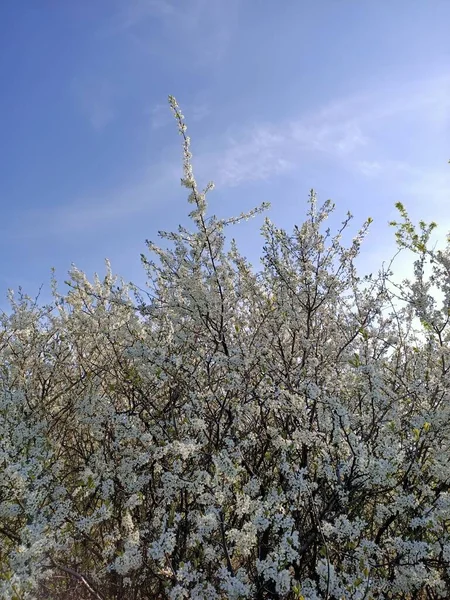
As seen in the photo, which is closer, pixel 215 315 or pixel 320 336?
pixel 215 315

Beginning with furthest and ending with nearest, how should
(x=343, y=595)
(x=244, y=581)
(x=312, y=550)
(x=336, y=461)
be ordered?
1. (x=312, y=550)
2. (x=336, y=461)
3. (x=244, y=581)
4. (x=343, y=595)

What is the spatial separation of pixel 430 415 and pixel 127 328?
3518 millimetres

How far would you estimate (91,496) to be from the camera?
464 cm

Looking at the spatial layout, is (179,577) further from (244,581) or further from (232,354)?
(232,354)

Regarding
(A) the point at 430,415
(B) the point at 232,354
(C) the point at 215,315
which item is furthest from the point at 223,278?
(A) the point at 430,415

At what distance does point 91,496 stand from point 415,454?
3.30 meters

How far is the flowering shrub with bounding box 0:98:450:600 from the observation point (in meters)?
3.58

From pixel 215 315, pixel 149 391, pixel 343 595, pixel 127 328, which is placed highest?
pixel 127 328

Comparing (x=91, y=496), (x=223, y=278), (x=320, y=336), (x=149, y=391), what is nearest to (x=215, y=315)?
(x=223, y=278)

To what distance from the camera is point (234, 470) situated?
139 inches

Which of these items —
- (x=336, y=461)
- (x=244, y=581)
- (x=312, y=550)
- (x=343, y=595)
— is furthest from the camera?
(x=312, y=550)

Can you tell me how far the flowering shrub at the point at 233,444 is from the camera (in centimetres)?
358

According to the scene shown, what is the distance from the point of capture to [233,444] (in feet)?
13.0

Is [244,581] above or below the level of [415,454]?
Answer: below
